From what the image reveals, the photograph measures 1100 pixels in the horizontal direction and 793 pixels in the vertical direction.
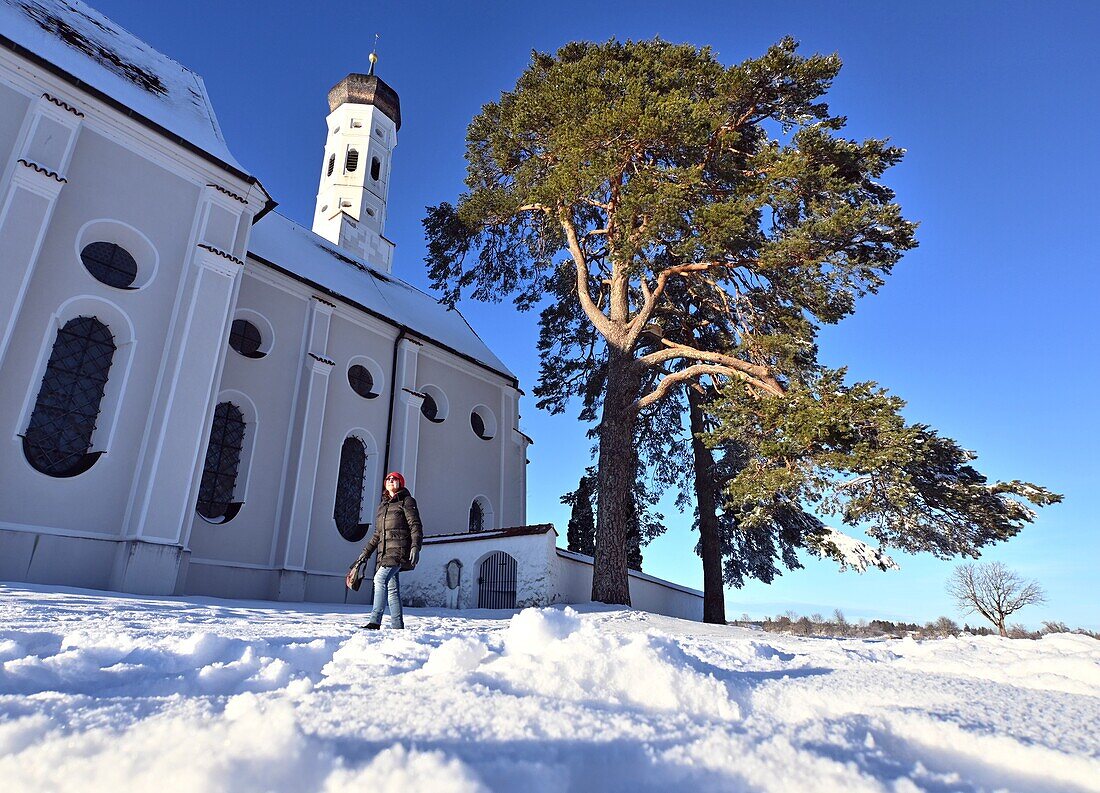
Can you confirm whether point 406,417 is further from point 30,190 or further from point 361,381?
point 30,190

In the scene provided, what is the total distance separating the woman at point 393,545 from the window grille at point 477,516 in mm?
12819

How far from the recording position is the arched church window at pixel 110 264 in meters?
10.7

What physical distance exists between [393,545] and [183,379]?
733cm

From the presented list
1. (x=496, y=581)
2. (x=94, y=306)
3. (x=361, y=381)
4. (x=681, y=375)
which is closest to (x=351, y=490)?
(x=361, y=381)

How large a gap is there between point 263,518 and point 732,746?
13.9 metres

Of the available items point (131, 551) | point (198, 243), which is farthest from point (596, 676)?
point (198, 243)

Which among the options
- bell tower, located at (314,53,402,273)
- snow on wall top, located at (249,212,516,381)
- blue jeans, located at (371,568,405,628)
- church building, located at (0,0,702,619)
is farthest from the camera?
bell tower, located at (314,53,402,273)

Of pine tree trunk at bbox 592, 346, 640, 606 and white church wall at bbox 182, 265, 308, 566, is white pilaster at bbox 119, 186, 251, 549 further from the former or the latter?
pine tree trunk at bbox 592, 346, 640, 606

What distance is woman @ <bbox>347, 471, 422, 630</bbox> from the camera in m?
5.72

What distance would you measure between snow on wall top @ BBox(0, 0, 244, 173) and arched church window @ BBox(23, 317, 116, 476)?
15.3 feet

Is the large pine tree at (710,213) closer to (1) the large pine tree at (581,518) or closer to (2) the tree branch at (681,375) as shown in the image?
(2) the tree branch at (681,375)

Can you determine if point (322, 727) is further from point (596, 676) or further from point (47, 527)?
point (47, 527)

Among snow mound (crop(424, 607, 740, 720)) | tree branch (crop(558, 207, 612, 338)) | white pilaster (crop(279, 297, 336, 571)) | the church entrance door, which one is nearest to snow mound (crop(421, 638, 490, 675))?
snow mound (crop(424, 607, 740, 720))

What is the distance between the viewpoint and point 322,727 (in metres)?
1.37
